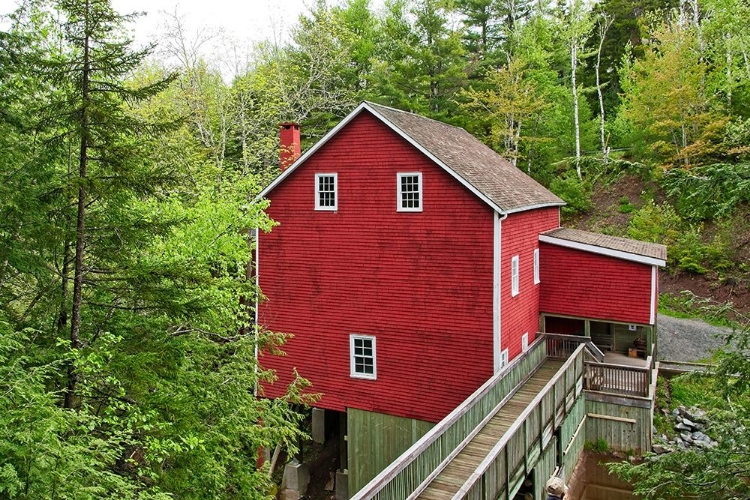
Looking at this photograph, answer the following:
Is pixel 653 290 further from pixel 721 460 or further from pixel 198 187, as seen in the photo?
pixel 198 187

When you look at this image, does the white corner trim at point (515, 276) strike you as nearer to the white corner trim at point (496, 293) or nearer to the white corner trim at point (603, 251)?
the white corner trim at point (496, 293)

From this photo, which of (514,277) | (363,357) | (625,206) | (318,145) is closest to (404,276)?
(363,357)

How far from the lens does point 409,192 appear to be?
15.1 meters

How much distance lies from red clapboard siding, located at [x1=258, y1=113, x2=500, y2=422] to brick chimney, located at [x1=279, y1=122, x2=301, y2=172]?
2.26 meters

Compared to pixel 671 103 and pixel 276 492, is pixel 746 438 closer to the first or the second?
pixel 276 492

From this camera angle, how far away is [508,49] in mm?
37844

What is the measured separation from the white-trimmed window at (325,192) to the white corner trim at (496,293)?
4729 mm

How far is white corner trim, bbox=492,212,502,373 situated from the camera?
14.1 metres

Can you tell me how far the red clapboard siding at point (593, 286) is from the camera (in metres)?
16.7

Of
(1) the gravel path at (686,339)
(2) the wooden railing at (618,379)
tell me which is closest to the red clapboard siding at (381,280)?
(2) the wooden railing at (618,379)

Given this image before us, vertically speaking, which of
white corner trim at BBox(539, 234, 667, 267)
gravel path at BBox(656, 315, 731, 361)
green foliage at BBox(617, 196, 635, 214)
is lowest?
gravel path at BBox(656, 315, 731, 361)

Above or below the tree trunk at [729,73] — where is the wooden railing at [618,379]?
below

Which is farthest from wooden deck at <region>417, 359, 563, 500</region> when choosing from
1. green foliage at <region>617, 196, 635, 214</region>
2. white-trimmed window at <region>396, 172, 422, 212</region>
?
green foliage at <region>617, 196, 635, 214</region>

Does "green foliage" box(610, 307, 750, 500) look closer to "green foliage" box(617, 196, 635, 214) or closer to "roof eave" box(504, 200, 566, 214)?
"roof eave" box(504, 200, 566, 214)
